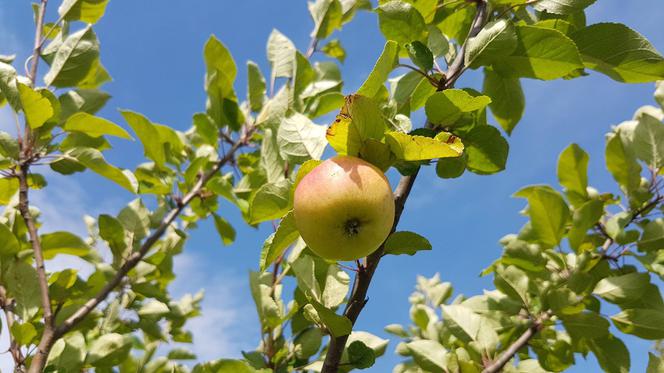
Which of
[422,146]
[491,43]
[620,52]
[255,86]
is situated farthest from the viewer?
[255,86]

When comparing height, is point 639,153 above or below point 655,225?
above

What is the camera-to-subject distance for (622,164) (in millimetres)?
2436

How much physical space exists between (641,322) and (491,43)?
1.63 meters

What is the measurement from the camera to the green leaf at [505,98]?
5.38 ft

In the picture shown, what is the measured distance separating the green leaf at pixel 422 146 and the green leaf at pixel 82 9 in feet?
7.08

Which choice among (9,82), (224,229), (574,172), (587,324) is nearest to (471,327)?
(587,324)

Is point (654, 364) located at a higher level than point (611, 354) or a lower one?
lower

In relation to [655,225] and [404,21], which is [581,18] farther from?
[655,225]

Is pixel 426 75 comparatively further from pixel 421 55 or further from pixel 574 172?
pixel 574 172

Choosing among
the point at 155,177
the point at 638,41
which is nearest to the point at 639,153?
the point at 638,41

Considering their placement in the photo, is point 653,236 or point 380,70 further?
point 653,236

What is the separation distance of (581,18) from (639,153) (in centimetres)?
113

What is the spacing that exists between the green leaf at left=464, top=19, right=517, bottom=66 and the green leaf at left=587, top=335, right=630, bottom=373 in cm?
165

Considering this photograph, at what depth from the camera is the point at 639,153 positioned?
2.43 m
